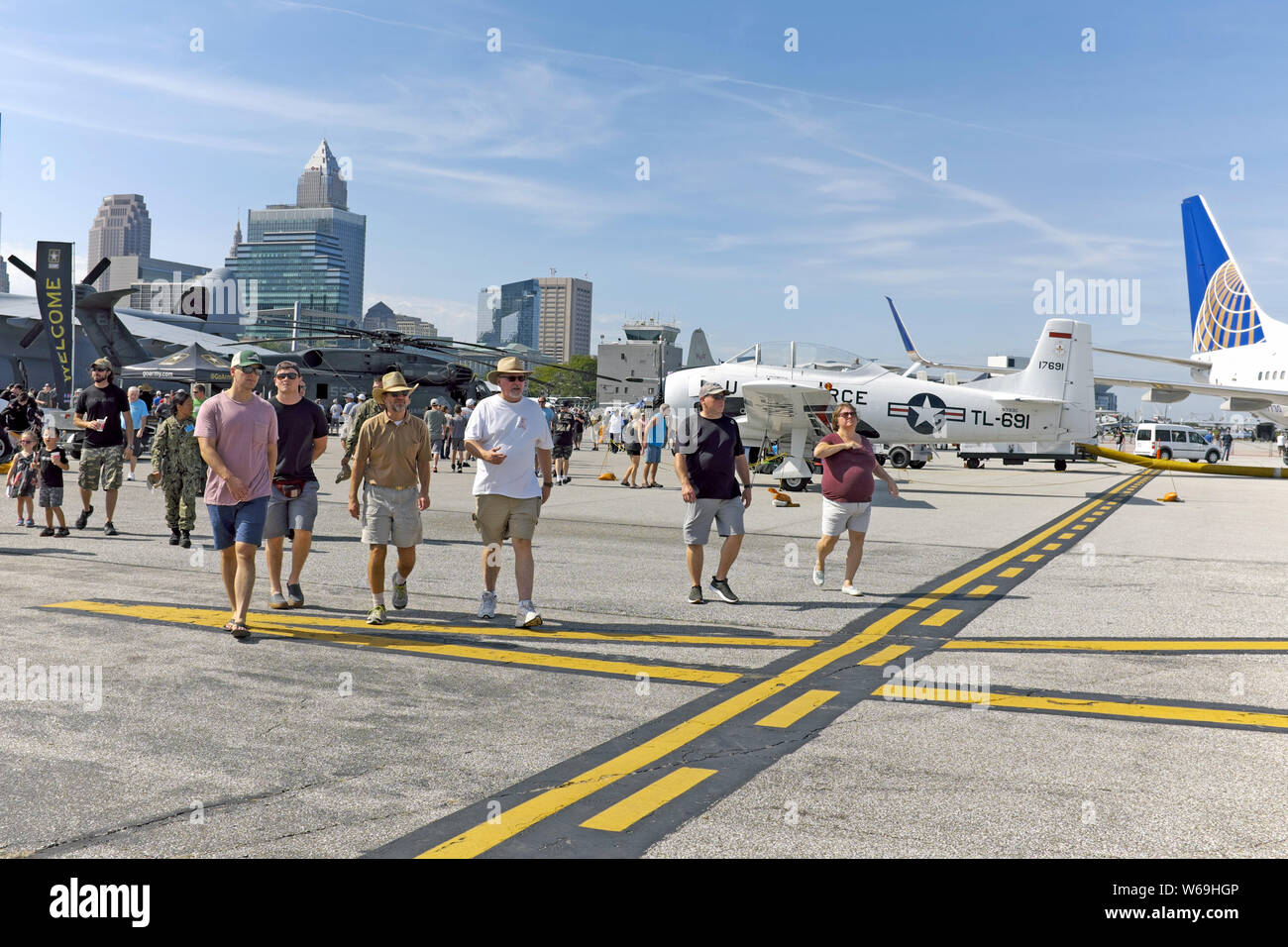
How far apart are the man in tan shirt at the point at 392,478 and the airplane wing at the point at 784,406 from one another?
1387cm

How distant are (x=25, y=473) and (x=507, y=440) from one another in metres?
7.53

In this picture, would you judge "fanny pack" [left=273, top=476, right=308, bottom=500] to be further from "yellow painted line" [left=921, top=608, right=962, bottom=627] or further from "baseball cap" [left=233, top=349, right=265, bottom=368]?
"yellow painted line" [left=921, top=608, right=962, bottom=627]

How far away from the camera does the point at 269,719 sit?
4918 mm

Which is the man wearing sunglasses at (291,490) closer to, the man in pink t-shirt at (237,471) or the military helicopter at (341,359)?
the man in pink t-shirt at (237,471)

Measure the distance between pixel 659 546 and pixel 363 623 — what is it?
5473 mm

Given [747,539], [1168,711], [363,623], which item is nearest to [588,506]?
[747,539]

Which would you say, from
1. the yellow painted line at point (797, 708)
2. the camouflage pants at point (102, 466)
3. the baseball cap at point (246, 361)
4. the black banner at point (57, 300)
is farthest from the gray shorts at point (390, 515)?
the black banner at point (57, 300)

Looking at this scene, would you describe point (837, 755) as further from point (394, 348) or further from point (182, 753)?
point (394, 348)

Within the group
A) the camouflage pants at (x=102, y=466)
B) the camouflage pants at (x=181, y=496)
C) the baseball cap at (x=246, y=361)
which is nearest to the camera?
the baseball cap at (x=246, y=361)

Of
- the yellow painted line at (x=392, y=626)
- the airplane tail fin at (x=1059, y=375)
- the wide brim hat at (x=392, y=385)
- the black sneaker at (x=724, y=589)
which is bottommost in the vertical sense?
the yellow painted line at (x=392, y=626)

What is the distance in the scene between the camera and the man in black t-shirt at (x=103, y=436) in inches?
458

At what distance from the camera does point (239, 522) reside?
6.96 m

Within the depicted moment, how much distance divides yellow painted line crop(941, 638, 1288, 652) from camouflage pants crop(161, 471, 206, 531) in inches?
330

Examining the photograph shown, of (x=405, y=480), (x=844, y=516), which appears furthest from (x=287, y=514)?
(x=844, y=516)
